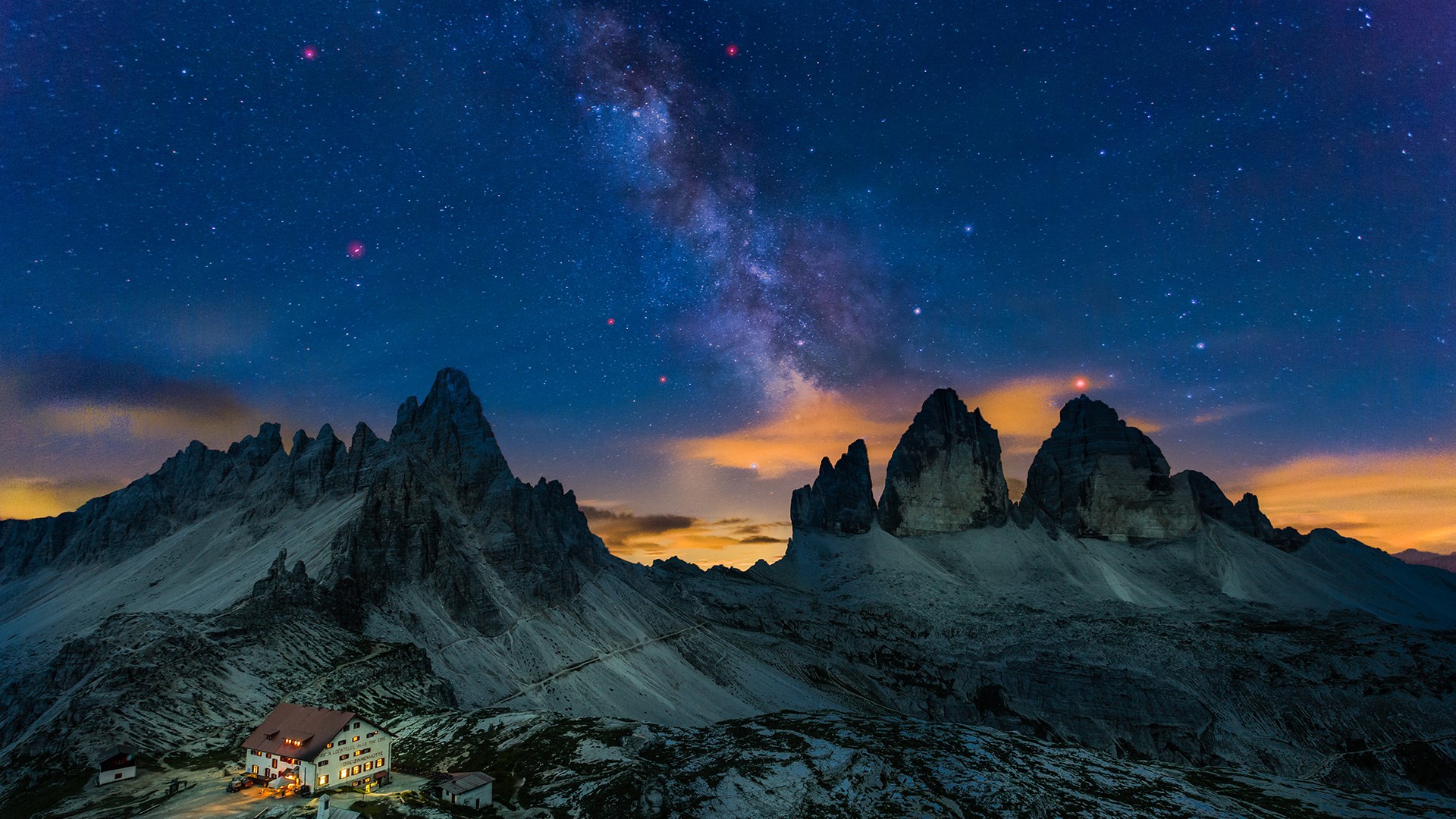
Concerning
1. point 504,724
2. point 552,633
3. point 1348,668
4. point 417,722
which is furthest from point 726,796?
point 1348,668

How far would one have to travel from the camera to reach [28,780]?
70625 mm

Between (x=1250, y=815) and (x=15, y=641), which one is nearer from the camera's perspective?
(x=1250, y=815)

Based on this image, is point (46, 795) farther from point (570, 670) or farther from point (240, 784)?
point (570, 670)

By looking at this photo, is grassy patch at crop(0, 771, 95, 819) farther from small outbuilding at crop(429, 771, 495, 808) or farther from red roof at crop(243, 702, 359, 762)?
small outbuilding at crop(429, 771, 495, 808)

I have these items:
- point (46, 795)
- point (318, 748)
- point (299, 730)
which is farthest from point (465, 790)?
point (46, 795)

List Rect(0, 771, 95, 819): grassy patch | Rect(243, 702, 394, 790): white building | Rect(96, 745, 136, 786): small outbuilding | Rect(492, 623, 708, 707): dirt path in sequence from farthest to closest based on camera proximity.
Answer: Rect(492, 623, 708, 707): dirt path < Rect(96, 745, 136, 786): small outbuilding < Rect(243, 702, 394, 790): white building < Rect(0, 771, 95, 819): grassy patch

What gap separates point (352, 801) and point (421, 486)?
13791cm

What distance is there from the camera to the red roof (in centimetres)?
6444

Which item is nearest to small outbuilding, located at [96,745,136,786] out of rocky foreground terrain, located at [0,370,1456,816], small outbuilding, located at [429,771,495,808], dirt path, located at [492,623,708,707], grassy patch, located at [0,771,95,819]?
grassy patch, located at [0,771,95,819]

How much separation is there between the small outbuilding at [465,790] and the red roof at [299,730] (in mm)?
11089

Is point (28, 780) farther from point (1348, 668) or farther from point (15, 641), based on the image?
point (1348, 668)

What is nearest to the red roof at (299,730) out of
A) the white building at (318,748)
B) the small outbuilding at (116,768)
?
the white building at (318,748)

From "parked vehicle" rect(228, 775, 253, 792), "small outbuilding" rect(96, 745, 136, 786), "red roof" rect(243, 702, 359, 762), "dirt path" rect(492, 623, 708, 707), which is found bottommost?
"dirt path" rect(492, 623, 708, 707)

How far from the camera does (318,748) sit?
2510 inches
